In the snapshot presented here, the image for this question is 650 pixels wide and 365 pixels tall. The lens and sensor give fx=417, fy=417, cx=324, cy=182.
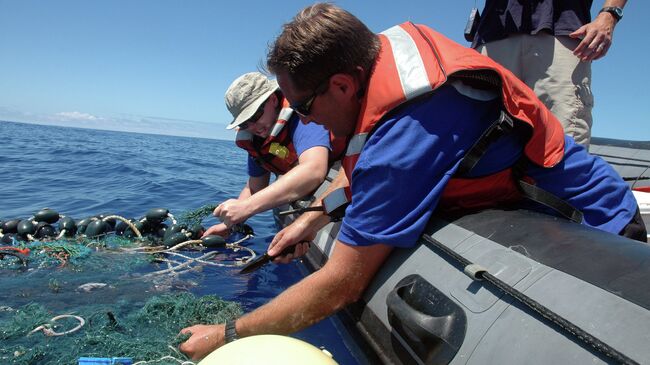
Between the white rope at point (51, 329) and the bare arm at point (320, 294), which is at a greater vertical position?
the bare arm at point (320, 294)

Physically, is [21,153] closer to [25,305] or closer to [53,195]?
[53,195]

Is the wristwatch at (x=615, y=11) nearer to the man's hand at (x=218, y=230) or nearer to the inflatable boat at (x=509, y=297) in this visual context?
the inflatable boat at (x=509, y=297)

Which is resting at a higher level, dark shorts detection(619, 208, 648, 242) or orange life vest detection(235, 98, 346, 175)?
orange life vest detection(235, 98, 346, 175)

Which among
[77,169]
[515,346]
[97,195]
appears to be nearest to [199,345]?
[515,346]

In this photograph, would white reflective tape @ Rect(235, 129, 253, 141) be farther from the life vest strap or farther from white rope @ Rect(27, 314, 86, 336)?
the life vest strap

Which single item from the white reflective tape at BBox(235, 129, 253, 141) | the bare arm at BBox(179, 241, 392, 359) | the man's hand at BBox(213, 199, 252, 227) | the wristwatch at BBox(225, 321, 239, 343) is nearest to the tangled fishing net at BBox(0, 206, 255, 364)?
the wristwatch at BBox(225, 321, 239, 343)

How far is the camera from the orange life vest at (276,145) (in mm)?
3929

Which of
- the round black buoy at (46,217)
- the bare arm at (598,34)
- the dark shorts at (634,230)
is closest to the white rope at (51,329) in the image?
the round black buoy at (46,217)

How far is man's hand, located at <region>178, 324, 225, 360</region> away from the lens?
2.13 meters

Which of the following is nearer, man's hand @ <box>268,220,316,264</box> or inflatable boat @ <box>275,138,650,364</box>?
inflatable boat @ <box>275,138,650,364</box>

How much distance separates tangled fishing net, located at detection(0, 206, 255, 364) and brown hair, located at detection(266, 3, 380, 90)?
4.98 ft

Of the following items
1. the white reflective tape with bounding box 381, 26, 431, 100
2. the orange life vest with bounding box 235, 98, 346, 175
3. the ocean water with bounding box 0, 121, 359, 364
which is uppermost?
the white reflective tape with bounding box 381, 26, 431, 100

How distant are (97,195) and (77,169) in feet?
16.6

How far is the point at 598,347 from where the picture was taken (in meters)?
1.21
